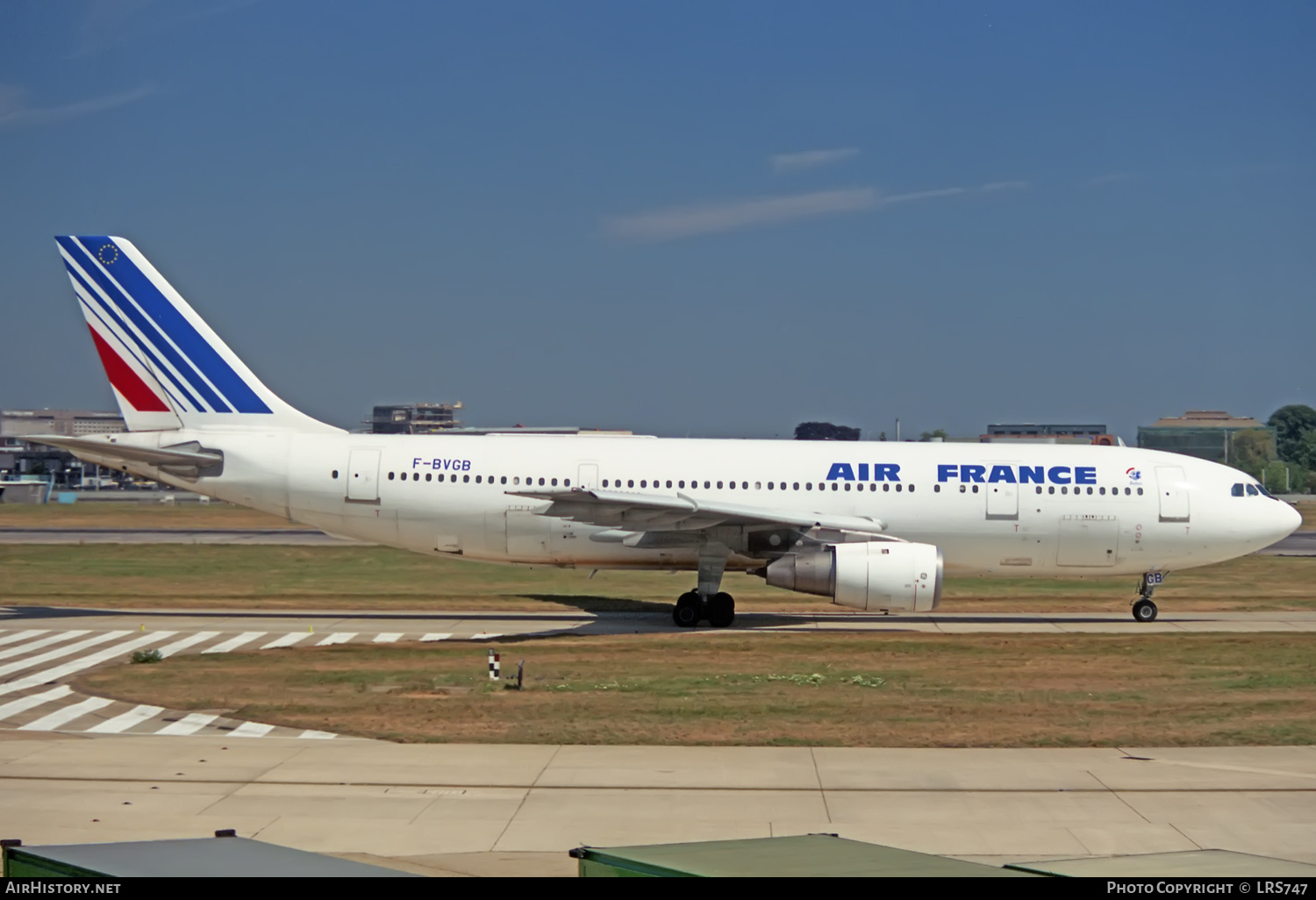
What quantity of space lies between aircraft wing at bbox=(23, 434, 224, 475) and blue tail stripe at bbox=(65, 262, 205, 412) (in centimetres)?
113

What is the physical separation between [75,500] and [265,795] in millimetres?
87601

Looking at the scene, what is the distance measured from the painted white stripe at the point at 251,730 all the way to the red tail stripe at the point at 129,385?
14970 mm

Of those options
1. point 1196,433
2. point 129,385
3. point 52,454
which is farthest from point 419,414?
point 129,385

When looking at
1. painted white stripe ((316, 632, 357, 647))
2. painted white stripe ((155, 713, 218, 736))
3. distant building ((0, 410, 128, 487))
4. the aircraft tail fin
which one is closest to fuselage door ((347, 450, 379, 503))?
the aircraft tail fin

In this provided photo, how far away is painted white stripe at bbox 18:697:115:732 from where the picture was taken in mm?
16609

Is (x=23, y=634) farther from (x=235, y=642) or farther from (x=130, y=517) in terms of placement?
(x=130, y=517)

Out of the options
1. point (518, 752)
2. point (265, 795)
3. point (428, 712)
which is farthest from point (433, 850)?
point (428, 712)

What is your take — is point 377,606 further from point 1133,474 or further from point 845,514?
point 1133,474

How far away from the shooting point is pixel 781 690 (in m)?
19.4

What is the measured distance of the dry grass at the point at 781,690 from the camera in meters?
16.5

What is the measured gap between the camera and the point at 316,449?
29.2 meters

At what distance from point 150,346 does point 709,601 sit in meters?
13.6

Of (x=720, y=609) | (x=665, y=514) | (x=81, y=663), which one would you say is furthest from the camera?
(x=720, y=609)

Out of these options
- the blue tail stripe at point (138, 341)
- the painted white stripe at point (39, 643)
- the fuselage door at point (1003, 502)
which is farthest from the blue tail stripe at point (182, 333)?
the fuselage door at point (1003, 502)
